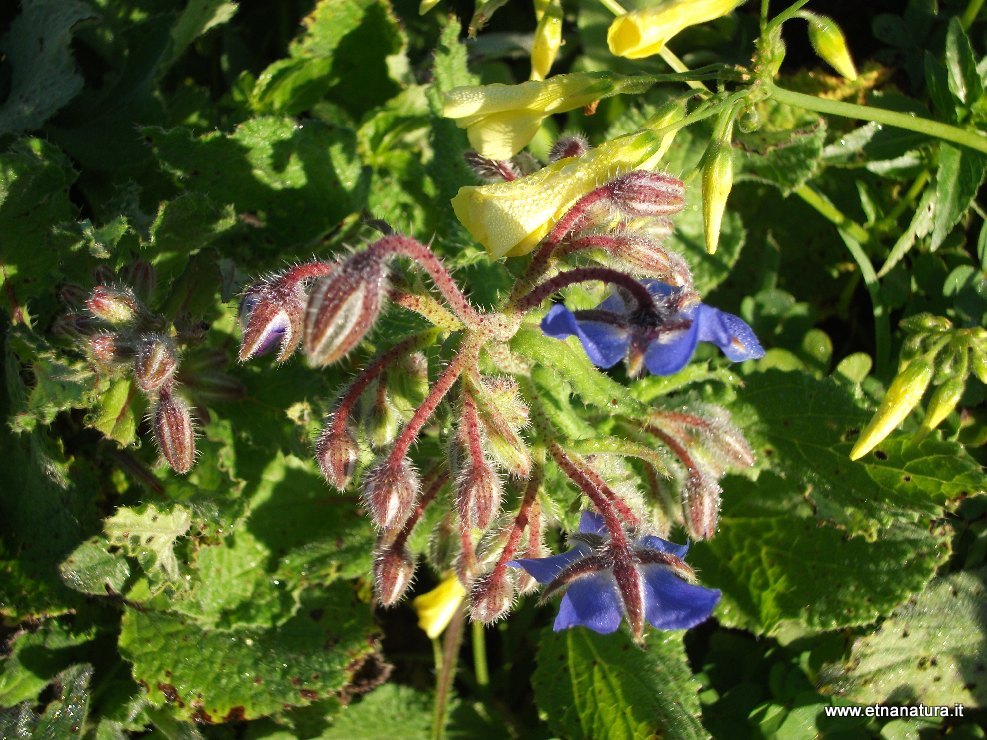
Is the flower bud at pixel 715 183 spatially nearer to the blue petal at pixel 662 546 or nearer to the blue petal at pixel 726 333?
the blue petal at pixel 726 333

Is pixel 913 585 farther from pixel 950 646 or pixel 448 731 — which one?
pixel 448 731

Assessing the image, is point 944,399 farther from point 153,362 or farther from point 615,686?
point 153,362

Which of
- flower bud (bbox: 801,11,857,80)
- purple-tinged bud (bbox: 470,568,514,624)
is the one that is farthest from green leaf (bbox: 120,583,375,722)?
flower bud (bbox: 801,11,857,80)

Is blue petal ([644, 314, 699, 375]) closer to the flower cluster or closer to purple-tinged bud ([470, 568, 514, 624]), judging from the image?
the flower cluster

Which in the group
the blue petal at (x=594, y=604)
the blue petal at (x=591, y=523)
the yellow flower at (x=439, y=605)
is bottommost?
the yellow flower at (x=439, y=605)

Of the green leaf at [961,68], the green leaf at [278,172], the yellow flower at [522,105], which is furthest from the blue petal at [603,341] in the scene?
the green leaf at [961,68]

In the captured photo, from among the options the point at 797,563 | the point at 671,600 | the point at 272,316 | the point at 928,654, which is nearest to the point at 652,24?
the point at 272,316
